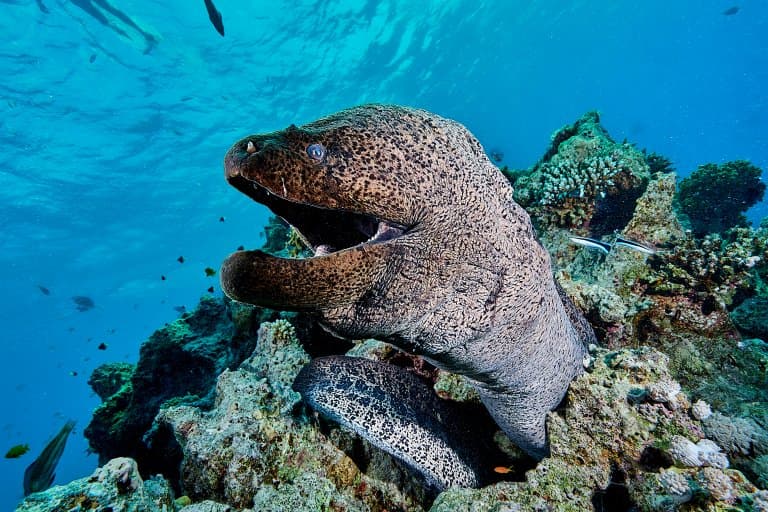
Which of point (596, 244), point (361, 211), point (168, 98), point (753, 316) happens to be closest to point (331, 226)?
point (361, 211)

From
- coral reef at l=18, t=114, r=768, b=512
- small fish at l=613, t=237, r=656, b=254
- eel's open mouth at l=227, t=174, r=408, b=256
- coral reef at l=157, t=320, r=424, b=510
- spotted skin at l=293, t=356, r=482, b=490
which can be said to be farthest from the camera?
small fish at l=613, t=237, r=656, b=254

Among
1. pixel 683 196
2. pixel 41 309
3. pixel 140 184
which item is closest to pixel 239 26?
pixel 140 184

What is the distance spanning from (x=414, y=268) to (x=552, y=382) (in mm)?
1756

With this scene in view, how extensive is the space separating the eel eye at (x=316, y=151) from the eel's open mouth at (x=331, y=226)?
26cm

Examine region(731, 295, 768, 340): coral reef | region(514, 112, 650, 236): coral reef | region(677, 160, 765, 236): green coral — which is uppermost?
region(677, 160, 765, 236): green coral

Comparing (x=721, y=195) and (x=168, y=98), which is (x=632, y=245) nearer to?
(x=721, y=195)

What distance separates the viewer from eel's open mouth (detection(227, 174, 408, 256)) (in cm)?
152

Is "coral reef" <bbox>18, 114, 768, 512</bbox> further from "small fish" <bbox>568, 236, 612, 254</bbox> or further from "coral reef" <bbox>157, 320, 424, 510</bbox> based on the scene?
"small fish" <bbox>568, 236, 612, 254</bbox>

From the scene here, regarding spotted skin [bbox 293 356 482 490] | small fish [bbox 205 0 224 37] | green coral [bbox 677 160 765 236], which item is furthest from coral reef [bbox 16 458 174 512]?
green coral [bbox 677 160 765 236]

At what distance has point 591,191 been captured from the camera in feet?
18.5

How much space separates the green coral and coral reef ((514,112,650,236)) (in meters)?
4.08

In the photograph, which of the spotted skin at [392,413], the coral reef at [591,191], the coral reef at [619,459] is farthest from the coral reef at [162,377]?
the coral reef at [591,191]

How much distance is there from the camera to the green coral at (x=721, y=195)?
8.52 metres

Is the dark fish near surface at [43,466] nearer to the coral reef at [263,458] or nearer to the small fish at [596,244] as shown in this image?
the coral reef at [263,458]
